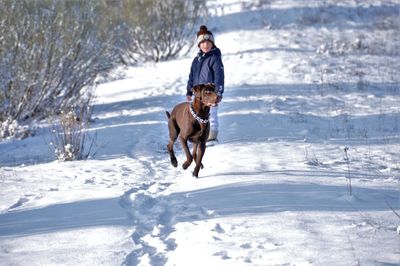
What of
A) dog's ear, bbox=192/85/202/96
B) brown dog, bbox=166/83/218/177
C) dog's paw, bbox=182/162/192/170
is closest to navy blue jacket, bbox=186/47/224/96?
brown dog, bbox=166/83/218/177

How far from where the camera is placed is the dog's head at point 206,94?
594cm

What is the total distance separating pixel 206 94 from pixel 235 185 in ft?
4.00

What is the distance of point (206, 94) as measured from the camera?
19.6 ft

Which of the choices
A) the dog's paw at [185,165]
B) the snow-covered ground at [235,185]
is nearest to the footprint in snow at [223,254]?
the snow-covered ground at [235,185]

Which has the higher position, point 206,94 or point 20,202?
point 206,94

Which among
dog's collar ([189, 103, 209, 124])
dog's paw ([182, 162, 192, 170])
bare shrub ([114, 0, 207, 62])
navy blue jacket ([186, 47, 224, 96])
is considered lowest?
dog's paw ([182, 162, 192, 170])

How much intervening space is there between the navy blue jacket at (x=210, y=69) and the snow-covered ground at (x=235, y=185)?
1.07m

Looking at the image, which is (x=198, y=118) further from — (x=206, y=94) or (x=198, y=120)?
(x=206, y=94)

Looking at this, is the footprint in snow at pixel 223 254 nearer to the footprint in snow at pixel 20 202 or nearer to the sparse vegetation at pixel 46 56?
the footprint in snow at pixel 20 202

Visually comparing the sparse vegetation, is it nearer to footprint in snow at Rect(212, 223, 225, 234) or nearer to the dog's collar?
the dog's collar

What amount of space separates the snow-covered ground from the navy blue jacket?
1.07m

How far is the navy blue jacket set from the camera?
7.21 metres

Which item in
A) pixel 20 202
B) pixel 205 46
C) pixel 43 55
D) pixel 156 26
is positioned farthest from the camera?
pixel 156 26

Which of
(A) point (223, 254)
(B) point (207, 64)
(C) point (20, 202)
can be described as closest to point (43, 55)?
(B) point (207, 64)
